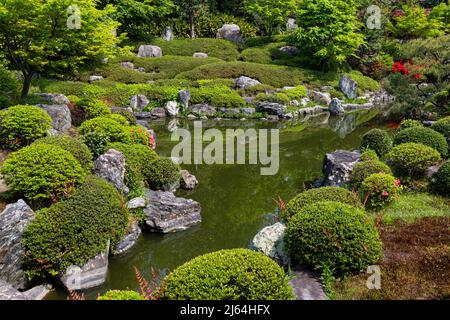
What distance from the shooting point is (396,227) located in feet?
28.4

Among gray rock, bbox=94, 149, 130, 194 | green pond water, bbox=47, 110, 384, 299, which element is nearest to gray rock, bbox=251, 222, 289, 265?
green pond water, bbox=47, 110, 384, 299

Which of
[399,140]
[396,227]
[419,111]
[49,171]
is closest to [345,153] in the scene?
[399,140]

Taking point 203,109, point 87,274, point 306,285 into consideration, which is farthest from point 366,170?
point 203,109

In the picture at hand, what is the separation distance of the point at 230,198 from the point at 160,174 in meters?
2.36

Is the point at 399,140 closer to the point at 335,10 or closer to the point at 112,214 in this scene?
the point at 112,214

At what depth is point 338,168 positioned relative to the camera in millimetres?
11898

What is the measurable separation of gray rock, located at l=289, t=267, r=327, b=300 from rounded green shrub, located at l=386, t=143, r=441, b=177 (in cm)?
626

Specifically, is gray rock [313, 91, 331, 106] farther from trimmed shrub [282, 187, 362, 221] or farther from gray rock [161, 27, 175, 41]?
trimmed shrub [282, 187, 362, 221]

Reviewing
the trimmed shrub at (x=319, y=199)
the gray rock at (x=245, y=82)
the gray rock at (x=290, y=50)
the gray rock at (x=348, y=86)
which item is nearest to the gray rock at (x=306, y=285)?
the trimmed shrub at (x=319, y=199)

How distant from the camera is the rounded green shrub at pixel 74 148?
10070mm

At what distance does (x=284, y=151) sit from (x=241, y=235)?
8.69m

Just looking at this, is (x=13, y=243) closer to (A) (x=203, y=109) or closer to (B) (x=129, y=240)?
(B) (x=129, y=240)

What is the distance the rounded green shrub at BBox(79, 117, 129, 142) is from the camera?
42.0ft

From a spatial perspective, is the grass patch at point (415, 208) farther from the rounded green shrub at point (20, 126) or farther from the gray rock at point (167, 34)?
the gray rock at point (167, 34)
